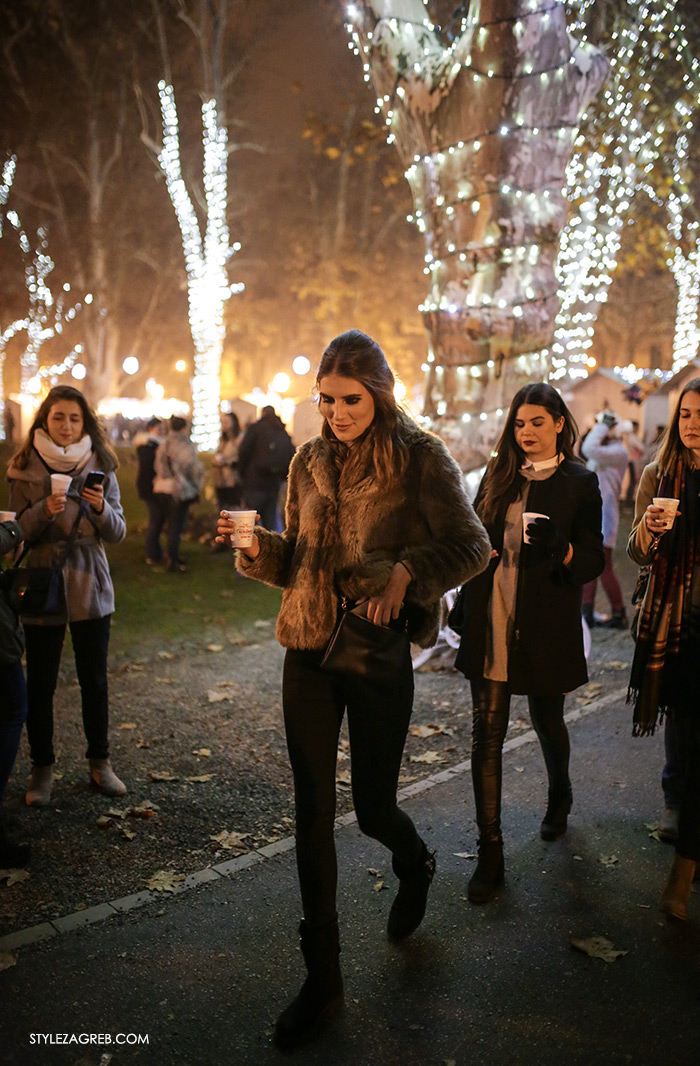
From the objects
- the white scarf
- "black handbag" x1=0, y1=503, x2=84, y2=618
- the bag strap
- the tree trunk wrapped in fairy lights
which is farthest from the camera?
the tree trunk wrapped in fairy lights

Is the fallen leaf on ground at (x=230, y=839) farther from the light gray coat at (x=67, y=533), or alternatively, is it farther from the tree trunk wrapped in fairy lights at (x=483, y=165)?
the tree trunk wrapped in fairy lights at (x=483, y=165)

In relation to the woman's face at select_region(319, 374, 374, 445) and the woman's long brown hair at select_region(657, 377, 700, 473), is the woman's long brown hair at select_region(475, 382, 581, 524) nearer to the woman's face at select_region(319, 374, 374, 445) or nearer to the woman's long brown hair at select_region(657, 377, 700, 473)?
the woman's long brown hair at select_region(657, 377, 700, 473)

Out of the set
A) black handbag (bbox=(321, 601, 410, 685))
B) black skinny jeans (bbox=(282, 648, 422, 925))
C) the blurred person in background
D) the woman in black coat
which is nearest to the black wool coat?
the woman in black coat

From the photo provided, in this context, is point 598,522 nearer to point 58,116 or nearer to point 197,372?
point 197,372

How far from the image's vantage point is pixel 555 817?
14.6 ft

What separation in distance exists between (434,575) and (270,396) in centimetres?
4745

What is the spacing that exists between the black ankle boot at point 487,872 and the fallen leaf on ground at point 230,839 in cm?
117

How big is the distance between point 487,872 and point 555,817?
0.71 metres

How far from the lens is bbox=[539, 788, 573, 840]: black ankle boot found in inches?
Answer: 175

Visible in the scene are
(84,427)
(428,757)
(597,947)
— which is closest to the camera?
(597,947)

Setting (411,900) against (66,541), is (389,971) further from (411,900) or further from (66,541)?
(66,541)

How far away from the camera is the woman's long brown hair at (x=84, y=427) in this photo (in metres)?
4.77

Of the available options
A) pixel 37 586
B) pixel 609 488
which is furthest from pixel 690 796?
pixel 609 488

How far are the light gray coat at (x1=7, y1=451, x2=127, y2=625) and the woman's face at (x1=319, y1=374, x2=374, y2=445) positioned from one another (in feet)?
6.26
